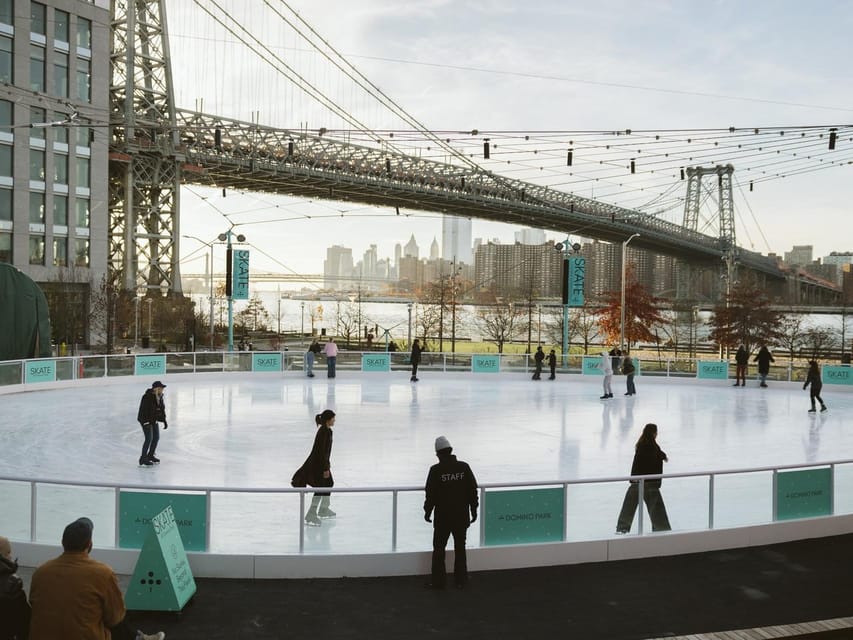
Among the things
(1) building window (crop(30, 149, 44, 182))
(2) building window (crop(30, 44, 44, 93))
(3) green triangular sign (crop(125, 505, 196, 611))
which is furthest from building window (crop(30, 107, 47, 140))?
(3) green triangular sign (crop(125, 505, 196, 611))

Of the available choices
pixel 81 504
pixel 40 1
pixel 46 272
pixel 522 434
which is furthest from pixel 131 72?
pixel 81 504

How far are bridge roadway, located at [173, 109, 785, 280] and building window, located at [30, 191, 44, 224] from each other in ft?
37.8

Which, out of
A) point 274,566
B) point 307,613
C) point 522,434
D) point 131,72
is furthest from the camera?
point 131,72

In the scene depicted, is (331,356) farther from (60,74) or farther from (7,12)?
(7,12)

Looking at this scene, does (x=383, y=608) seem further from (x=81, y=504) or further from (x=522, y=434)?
(x=522, y=434)

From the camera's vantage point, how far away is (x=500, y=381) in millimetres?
29641

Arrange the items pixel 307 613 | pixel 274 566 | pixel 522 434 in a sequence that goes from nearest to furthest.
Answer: pixel 307 613 < pixel 274 566 < pixel 522 434

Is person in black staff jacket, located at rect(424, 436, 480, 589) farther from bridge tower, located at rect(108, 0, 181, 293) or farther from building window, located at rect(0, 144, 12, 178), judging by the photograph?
bridge tower, located at rect(108, 0, 181, 293)

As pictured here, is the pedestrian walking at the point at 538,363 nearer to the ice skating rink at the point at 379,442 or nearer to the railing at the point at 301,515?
the ice skating rink at the point at 379,442

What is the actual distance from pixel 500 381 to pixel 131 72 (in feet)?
121

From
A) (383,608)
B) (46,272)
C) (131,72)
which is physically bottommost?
(383,608)

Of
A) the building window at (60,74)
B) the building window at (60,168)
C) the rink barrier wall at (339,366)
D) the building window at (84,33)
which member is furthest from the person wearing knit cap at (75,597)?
the building window at (84,33)

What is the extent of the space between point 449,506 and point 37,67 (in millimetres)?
47047

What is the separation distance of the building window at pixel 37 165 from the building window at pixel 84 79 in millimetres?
4480
